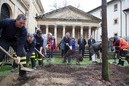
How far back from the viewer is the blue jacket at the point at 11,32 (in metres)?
8.16

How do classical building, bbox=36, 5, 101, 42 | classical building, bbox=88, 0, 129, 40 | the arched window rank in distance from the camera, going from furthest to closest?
classical building, bbox=36, 5, 101, 42 → classical building, bbox=88, 0, 129, 40 → the arched window

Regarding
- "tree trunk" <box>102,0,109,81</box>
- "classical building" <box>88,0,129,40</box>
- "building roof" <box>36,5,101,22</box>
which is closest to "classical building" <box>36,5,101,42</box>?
"building roof" <box>36,5,101,22</box>

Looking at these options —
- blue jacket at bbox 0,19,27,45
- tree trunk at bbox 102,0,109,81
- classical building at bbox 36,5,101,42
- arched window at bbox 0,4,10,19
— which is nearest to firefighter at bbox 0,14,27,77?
blue jacket at bbox 0,19,27,45

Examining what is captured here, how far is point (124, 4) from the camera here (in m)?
48.8

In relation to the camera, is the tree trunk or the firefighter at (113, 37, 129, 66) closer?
the tree trunk

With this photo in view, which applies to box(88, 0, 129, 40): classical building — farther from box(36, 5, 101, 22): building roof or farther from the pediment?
the pediment

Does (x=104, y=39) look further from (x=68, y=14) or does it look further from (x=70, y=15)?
(x=70, y=15)

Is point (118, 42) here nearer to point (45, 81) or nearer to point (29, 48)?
point (29, 48)

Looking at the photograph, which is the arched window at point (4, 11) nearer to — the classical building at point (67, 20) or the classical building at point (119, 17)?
the classical building at point (119, 17)

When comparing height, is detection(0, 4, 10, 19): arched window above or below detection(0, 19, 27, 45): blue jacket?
above

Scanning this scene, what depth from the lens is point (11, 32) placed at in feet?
27.2

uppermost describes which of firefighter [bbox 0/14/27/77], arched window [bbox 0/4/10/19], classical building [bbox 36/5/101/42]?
classical building [bbox 36/5/101/42]

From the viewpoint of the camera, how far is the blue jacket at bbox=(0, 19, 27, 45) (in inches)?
321

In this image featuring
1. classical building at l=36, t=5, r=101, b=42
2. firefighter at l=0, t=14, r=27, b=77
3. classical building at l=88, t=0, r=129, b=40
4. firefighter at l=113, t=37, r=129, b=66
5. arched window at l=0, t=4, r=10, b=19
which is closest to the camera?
firefighter at l=0, t=14, r=27, b=77
